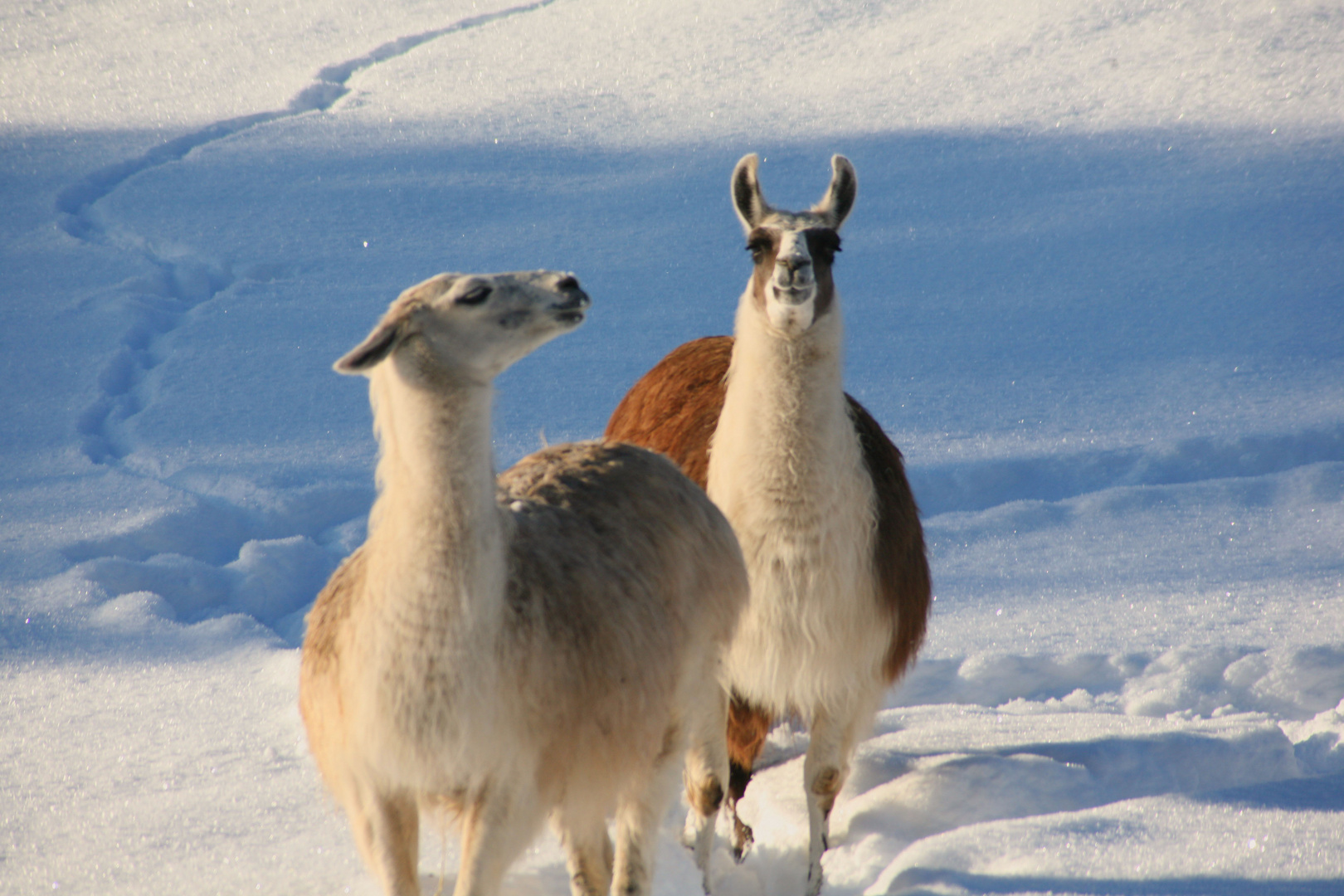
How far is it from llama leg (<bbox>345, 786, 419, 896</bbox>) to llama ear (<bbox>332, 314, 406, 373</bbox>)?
2.50ft

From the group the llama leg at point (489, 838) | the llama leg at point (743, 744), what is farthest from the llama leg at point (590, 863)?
the llama leg at point (743, 744)

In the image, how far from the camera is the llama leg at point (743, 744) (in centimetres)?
333

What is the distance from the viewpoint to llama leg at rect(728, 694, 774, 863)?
333cm

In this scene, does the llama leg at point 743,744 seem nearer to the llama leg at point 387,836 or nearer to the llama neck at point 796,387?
the llama neck at point 796,387

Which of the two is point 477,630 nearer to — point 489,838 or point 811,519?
point 489,838

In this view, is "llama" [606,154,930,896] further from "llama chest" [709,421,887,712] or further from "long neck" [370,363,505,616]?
"long neck" [370,363,505,616]

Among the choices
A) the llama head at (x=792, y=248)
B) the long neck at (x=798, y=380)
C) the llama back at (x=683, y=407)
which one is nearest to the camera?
the llama head at (x=792, y=248)

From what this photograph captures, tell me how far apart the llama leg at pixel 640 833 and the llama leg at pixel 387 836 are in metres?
0.57

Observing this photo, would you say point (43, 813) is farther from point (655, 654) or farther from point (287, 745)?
point (655, 654)

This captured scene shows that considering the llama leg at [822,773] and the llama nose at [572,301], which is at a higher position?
the llama nose at [572,301]

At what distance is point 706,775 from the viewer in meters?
3.08

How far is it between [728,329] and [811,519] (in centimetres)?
377

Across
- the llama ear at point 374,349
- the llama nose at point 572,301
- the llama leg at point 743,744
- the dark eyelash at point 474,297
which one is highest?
the dark eyelash at point 474,297

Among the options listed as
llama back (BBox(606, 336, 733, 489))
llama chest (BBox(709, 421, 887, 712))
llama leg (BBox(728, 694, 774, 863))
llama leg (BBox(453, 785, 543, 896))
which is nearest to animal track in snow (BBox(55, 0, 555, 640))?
llama back (BBox(606, 336, 733, 489))
